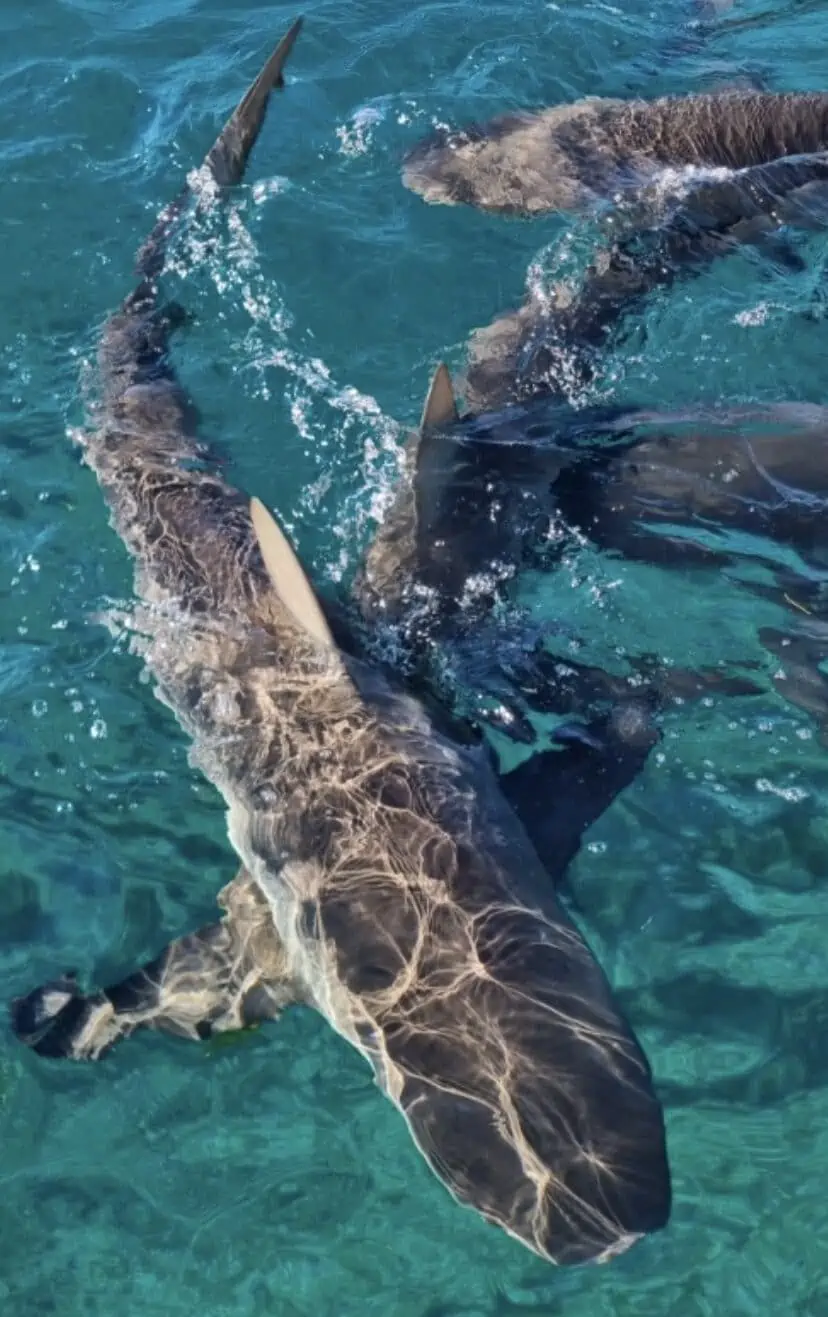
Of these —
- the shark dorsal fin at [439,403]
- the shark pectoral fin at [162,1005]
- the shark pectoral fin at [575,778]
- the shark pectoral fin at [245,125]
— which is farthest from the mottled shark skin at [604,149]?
the shark pectoral fin at [162,1005]

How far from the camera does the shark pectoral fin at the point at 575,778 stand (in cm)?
660

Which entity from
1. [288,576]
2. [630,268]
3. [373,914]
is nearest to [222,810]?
[288,576]

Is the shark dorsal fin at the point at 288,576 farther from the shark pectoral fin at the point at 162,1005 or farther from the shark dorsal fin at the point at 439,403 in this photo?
the shark pectoral fin at the point at 162,1005

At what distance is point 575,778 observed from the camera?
700 cm

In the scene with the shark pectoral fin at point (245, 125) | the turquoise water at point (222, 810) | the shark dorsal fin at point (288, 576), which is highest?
the shark pectoral fin at point (245, 125)

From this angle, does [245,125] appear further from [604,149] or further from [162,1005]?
[162,1005]

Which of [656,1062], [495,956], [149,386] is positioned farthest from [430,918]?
[149,386]

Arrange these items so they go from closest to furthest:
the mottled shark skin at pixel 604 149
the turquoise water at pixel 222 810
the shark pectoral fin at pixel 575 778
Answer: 1. the turquoise water at pixel 222 810
2. the shark pectoral fin at pixel 575 778
3. the mottled shark skin at pixel 604 149

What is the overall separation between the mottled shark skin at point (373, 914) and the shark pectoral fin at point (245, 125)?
266 centimetres

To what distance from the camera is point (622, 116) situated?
38.7 ft

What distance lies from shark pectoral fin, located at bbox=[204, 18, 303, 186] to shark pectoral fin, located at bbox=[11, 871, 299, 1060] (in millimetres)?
6157

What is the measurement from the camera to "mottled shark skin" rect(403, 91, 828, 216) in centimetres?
1130

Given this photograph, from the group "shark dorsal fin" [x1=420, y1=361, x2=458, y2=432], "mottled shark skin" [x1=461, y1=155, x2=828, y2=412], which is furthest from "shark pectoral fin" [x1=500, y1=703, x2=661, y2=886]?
"mottled shark skin" [x1=461, y1=155, x2=828, y2=412]

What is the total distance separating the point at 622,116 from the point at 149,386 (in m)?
5.18
